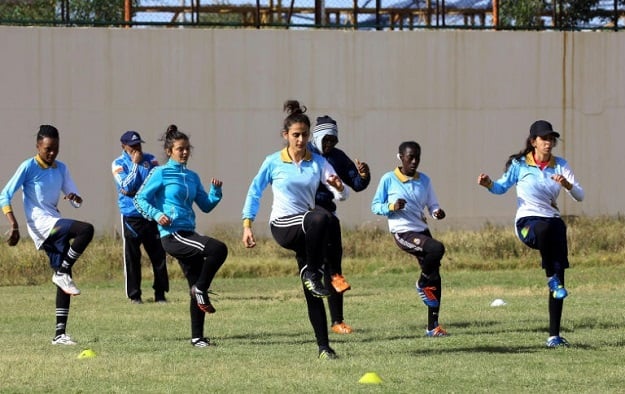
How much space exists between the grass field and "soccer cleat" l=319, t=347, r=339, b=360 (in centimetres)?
11

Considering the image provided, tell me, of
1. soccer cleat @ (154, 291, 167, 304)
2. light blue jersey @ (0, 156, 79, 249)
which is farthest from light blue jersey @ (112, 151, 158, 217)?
light blue jersey @ (0, 156, 79, 249)

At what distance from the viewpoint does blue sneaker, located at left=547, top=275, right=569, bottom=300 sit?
11.9m

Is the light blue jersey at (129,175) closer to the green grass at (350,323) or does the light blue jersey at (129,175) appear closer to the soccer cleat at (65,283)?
the green grass at (350,323)

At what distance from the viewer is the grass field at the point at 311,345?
32.4ft

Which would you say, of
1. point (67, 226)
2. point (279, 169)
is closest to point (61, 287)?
point (67, 226)

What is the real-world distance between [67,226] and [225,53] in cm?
1254

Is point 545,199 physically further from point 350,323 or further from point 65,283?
point 65,283

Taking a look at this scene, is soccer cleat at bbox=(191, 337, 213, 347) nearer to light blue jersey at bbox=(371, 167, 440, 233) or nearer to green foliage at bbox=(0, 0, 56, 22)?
light blue jersey at bbox=(371, 167, 440, 233)

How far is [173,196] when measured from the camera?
1212 centimetres

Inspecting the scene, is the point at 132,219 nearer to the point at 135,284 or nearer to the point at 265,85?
the point at 135,284

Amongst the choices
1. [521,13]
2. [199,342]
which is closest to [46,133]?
[199,342]

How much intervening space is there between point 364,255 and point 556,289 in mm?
11303

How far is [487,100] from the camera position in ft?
84.1

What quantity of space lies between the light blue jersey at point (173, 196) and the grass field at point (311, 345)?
1.18m
